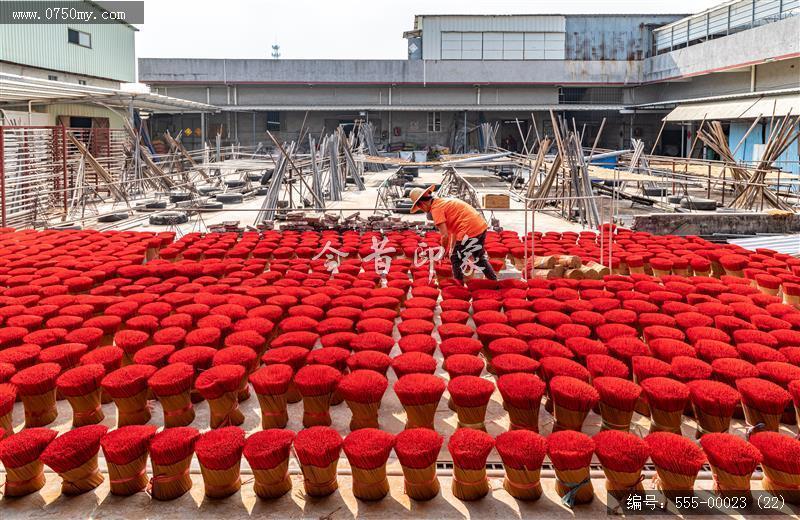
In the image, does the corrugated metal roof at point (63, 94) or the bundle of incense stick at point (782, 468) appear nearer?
the bundle of incense stick at point (782, 468)

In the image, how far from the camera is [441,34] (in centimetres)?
5103

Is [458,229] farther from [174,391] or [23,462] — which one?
[23,462]

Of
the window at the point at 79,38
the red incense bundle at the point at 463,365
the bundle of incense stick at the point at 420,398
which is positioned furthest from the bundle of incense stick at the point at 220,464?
the window at the point at 79,38

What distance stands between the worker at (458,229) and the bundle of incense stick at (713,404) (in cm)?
481

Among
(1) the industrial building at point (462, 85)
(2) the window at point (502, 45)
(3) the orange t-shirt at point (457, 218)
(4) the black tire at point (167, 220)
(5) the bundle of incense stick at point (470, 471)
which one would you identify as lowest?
(5) the bundle of incense stick at point (470, 471)

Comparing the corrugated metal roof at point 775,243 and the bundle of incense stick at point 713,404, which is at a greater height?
the corrugated metal roof at point 775,243

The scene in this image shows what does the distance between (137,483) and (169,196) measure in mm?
22502

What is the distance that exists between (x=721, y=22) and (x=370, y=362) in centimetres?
4235

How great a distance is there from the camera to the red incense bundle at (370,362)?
6.29 m

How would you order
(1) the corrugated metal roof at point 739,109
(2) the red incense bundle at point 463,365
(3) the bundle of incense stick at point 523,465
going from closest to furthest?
(3) the bundle of incense stick at point 523,465 < (2) the red incense bundle at point 463,365 < (1) the corrugated metal roof at point 739,109

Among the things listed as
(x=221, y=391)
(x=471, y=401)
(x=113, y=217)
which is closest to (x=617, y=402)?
(x=471, y=401)

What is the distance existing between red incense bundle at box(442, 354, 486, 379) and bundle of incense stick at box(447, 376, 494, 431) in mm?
423

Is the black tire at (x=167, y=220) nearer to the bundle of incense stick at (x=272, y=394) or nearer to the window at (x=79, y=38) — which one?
the bundle of incense stick at (x=272, y=394)

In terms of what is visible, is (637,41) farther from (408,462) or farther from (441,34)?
(408,462)
